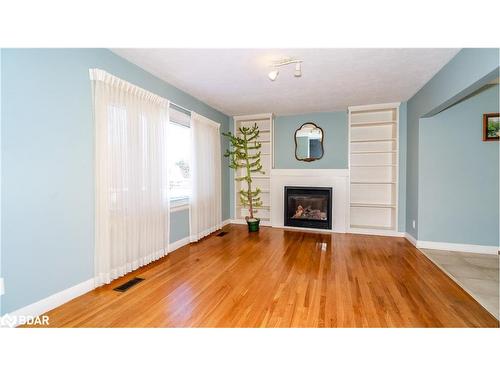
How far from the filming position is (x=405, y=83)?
11.0 feet

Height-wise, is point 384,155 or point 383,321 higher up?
point 384,155

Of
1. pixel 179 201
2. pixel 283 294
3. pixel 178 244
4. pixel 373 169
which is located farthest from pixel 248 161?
pixel 283 294

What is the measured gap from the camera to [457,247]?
11.5ft

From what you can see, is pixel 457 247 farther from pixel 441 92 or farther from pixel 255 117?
pixel 255 117

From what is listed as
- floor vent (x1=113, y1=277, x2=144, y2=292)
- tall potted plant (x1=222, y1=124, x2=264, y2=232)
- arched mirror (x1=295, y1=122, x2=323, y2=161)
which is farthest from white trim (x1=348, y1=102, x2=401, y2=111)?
floor vent (x1=113, y1=277, x2=144, y2=292)

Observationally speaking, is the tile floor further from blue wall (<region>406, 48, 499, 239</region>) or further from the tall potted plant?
the tall potted plant

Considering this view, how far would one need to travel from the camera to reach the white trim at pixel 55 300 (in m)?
1.77

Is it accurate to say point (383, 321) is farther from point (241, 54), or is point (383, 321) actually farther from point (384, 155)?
point (384, 155)

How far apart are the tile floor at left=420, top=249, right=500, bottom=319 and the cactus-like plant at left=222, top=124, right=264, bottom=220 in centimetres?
318

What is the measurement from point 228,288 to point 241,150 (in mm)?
3712

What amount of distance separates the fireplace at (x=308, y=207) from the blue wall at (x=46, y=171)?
3690 millimetres

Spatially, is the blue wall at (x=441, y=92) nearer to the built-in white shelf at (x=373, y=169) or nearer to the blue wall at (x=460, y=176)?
the blue wall at (x=460, y=176)

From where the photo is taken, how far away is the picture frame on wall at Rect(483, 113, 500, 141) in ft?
11.0
